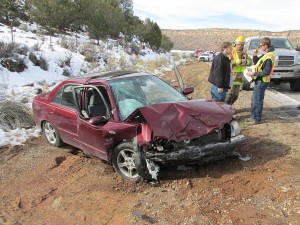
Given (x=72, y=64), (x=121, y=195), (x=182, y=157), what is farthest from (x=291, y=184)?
(x=72, y=64)

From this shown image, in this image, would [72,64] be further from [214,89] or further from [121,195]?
[121,195]

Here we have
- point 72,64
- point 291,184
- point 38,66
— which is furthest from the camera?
point 72,64

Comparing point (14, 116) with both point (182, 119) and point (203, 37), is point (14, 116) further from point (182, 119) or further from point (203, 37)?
point (203, 37)

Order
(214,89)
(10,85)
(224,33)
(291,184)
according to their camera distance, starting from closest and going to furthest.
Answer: (291,184), (214,89), (10,85), (224,33)

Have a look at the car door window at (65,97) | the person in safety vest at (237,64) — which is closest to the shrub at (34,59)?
the car door window at (65,97)

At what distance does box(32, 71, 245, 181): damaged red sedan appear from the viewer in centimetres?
437

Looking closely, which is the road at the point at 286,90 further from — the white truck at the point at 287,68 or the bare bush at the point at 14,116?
the bare bush at the point at 14,116

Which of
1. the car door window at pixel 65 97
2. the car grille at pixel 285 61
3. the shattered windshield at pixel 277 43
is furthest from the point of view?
the shattered windshield at pixel 277 43

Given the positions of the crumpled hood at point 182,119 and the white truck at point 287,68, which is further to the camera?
the white truck at point 287,68

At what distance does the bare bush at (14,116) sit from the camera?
758 cm

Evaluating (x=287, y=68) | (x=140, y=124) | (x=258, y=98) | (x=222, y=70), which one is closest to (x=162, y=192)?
(x=140, y=124)

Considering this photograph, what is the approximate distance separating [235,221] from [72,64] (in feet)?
43.2

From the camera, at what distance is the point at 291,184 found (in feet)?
14.0

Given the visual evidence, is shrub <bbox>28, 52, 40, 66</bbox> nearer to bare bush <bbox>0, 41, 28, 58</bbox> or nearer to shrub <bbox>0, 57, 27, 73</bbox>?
bare bush <bbox>0, 41, 28, 58</bbox>
